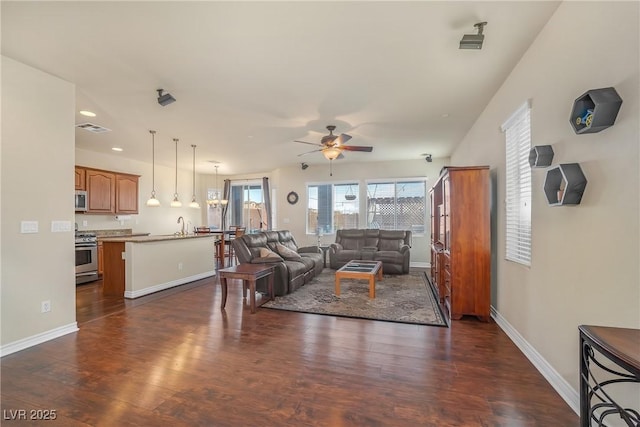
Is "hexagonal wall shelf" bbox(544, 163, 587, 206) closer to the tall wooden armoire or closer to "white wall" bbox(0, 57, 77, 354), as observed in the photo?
the tall wooden armoire

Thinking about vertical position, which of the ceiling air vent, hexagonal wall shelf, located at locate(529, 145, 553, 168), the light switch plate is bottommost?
the light switch plate

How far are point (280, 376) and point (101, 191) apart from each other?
6305 millimetres

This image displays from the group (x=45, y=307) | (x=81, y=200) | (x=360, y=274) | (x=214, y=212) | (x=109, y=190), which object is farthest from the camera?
(x=214, y=212)

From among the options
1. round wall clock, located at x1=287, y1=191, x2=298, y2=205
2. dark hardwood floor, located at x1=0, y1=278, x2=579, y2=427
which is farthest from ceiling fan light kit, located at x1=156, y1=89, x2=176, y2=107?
round wall clock, located at x1=287, y1=191, x2=298, y2=205

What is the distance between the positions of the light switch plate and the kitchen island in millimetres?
1670

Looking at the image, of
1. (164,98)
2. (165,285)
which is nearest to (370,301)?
(165,285)

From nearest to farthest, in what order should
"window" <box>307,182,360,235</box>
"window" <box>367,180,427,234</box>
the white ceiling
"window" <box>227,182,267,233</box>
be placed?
the white ceiling → "window" <box>367,180,427,234</box> → "window" <box>307,182,360,235</box> → "window" <box>227,182,267,233</box>

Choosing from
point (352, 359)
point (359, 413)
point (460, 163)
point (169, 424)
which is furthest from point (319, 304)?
point (460, 163)

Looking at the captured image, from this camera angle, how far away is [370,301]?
419 cm

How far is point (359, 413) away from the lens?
6.03ft

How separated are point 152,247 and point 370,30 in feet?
15.3

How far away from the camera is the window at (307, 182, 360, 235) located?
796 cm

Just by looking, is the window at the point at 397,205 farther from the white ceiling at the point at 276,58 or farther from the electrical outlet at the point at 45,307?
the electrical outlet at the point at 45,307

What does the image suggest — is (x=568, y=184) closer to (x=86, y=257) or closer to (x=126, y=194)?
(x=86, y=257)
